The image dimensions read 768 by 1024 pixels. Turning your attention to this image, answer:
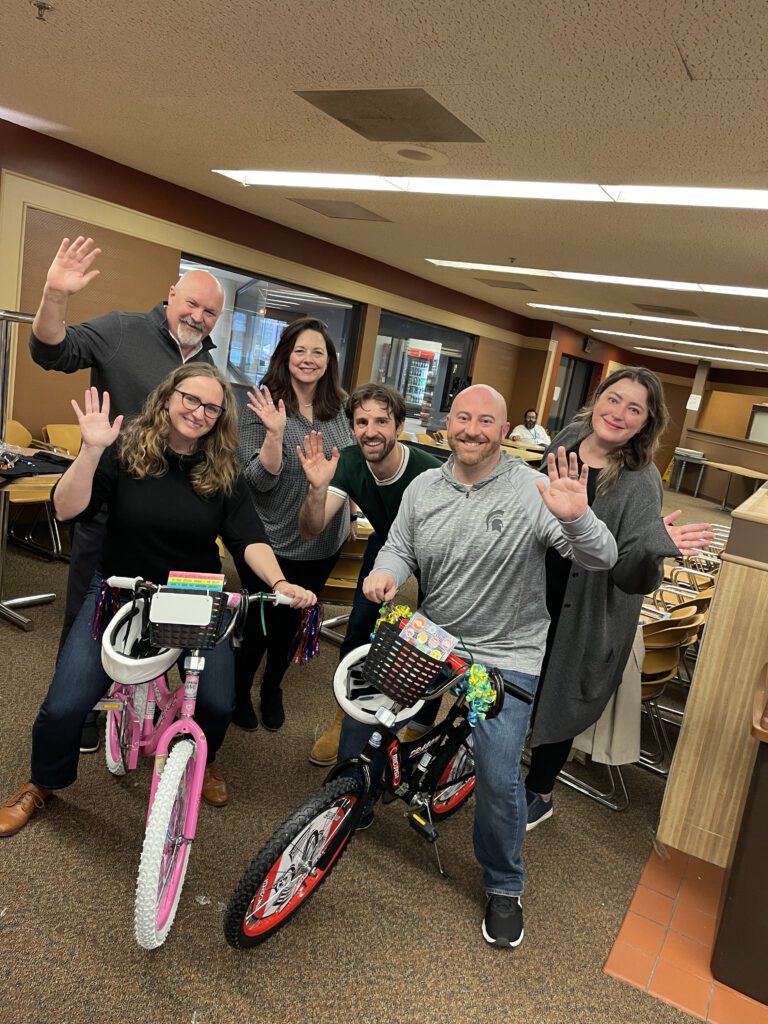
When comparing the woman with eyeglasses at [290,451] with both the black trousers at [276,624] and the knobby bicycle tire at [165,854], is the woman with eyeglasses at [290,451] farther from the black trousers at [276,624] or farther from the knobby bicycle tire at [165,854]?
the knobby bicycle tire at [165,854]

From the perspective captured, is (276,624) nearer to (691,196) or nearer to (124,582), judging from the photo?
(124,582)

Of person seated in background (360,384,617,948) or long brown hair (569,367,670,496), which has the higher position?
long brown hair (569,367,670,496)

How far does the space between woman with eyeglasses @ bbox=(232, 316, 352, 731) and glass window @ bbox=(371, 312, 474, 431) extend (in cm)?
676

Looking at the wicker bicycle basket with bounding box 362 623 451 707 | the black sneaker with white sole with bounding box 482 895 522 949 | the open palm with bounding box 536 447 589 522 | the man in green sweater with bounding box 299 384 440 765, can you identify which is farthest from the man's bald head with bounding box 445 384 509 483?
the black sneaker with white sole with bounding box 482 895 522 949

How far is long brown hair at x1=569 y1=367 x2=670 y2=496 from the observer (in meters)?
2.31

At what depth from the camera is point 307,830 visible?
1798 millimetres

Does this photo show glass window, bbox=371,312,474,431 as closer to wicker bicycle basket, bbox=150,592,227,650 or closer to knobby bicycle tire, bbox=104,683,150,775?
knobby bicycle tire, bbox=104,683,150,775

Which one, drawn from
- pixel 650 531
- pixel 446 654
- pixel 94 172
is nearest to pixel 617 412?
pixel 650 531

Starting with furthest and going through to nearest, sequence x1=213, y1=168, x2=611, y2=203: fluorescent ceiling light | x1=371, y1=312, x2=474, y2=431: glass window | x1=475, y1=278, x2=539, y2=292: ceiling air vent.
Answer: x1=371, y1=312, x2=474, y2=431: glass window → x1=475, y1=278, x2=539, y2=292: ceiling air vent → x1=213, y1=168, x2=611, y2=203: fluorescent ceiling light

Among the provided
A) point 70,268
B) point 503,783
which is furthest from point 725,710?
point 70,268

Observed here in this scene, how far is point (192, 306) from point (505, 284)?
718 cm

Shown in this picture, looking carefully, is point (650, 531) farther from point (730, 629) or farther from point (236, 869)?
point (236, 869)

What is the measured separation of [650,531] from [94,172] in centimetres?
525

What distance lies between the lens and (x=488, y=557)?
204cm
